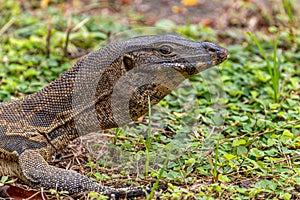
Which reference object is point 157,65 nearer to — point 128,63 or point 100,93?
point 128,63

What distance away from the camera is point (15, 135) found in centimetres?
479

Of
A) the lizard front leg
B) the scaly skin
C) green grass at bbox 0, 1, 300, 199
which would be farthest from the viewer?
the scaly skin

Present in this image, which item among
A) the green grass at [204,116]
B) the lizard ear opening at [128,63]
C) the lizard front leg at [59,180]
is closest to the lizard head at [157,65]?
the lizard ear opening at [128,63]

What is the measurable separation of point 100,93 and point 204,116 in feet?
4.91

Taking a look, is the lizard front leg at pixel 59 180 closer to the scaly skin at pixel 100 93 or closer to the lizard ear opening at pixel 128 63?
the scaly skin at pixel 100 93

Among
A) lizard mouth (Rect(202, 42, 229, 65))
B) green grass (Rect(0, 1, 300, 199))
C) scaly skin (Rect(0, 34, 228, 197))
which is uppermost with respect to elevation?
lizard mouth (Rect(202, 42, 229, 65))

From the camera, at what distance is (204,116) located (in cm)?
592

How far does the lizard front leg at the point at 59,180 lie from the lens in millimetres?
4367

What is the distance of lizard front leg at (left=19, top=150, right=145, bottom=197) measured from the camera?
437 cm

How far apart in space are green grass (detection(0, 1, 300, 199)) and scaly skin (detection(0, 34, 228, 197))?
42 centimetres

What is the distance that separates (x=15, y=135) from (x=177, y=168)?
147 centimetres

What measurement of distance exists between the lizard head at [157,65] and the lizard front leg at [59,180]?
0.83 meters

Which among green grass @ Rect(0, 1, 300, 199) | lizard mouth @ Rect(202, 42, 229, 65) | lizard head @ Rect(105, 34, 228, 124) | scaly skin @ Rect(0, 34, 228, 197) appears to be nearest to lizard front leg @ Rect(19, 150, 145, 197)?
scaly skin @ Rect(0, 34, 228, 197)

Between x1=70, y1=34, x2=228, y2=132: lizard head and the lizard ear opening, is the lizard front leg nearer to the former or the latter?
x1=70, y1=34, x2=228, y2=132: lizard head
